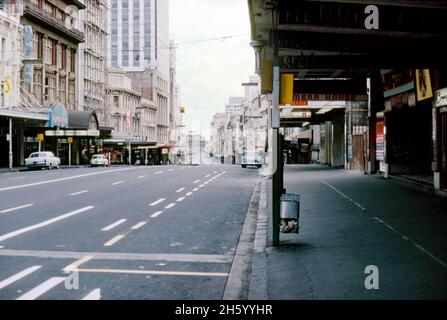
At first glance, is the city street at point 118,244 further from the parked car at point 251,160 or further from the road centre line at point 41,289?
the parked car at point 251,160

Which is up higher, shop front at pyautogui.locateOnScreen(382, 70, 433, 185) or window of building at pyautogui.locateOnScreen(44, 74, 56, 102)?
window of building at pyautogui.locateOnScreen(44, 74, 56, 102)

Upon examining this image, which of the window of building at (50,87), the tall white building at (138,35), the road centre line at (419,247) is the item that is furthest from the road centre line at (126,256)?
the tall white building at (138,35)

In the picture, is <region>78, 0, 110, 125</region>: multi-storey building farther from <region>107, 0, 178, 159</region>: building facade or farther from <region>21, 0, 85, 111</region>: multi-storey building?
<region>107, 0, 178, 159</region>: building facade

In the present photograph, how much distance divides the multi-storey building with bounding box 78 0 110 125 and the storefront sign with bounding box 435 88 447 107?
2460 inches

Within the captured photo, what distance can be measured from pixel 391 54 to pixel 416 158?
1283cm

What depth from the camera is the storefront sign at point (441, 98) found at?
18.0 meters

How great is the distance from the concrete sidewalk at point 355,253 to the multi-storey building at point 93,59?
6578cm

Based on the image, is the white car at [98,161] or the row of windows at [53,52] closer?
the row of windows at [53,52]

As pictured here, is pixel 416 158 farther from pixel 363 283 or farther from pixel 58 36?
pixel 58 36

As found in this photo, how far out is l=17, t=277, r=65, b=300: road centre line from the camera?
6804 millimetres

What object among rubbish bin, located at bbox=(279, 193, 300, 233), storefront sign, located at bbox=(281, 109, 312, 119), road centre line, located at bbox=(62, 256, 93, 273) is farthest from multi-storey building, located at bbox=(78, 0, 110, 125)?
road centre line, located at bbox=(62, 256, 93, 273)
